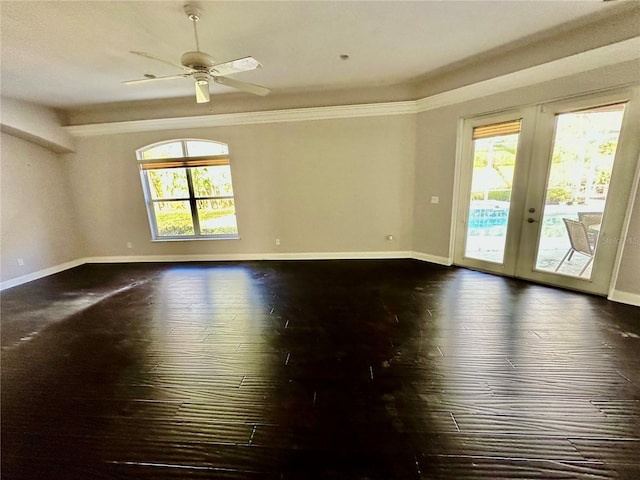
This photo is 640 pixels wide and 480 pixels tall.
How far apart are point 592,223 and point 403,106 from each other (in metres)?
3.08

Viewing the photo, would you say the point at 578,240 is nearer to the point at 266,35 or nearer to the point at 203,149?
the point at 266,35

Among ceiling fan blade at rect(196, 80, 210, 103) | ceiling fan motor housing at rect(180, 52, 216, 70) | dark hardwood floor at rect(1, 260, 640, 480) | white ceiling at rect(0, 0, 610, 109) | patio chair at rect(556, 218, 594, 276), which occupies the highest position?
white ceiling at rect(0, 0, 610, 109)

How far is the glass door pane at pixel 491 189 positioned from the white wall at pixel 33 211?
25.0 ft

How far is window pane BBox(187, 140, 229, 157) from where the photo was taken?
5.09m

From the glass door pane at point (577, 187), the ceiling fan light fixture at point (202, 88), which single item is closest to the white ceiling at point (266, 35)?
the ceiling fan light fixture at point (202, 88)

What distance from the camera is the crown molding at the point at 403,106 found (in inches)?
112

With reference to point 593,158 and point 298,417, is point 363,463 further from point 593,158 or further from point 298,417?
point 593,158

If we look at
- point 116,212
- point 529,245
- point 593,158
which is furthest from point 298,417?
point 116,212

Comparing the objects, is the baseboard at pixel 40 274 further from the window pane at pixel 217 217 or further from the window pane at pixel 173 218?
the window pane at pixel 217 217

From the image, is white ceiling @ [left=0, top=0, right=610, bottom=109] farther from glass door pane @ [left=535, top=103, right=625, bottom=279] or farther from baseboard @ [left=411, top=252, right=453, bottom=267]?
baseboard @ [left=411, top=252, right=453, bottom=267]

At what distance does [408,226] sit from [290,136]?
9.05ft

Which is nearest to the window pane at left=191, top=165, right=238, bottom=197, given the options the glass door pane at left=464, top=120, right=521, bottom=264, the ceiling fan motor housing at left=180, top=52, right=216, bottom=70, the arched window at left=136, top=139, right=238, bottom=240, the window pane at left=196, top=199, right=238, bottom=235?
the arched window at left=136, top=139, right=238, bottom=240

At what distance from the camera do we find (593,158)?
3.05m

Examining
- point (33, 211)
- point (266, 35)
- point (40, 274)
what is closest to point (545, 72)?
point (266, 35)
